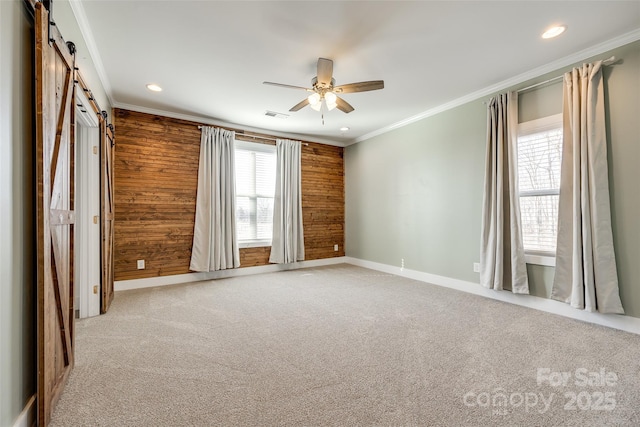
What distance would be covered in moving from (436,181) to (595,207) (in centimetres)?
189

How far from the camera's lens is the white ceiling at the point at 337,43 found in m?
2.13

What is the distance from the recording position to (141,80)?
10.7ft

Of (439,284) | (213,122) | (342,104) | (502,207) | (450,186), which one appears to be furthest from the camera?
(213,122)

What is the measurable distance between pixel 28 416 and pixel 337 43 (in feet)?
10.5

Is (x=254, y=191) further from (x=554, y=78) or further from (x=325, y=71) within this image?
(x=554, y=78)

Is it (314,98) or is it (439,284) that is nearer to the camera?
(314,98)

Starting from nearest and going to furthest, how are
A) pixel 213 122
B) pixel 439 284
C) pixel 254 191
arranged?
pixel 439 284 → pixel 213 122 → pixel 254 191

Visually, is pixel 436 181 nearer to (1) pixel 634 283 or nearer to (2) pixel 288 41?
(1) pixel 634 283

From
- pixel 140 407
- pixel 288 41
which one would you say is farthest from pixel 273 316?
pixel 288 41

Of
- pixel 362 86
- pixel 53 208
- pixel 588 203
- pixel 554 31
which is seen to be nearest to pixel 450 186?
pixel 588 203

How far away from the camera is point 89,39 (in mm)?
2441

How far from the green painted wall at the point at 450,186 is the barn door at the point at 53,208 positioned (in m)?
4.16

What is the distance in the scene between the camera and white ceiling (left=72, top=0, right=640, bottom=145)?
213cm

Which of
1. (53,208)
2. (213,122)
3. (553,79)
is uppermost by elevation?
(213,122)
